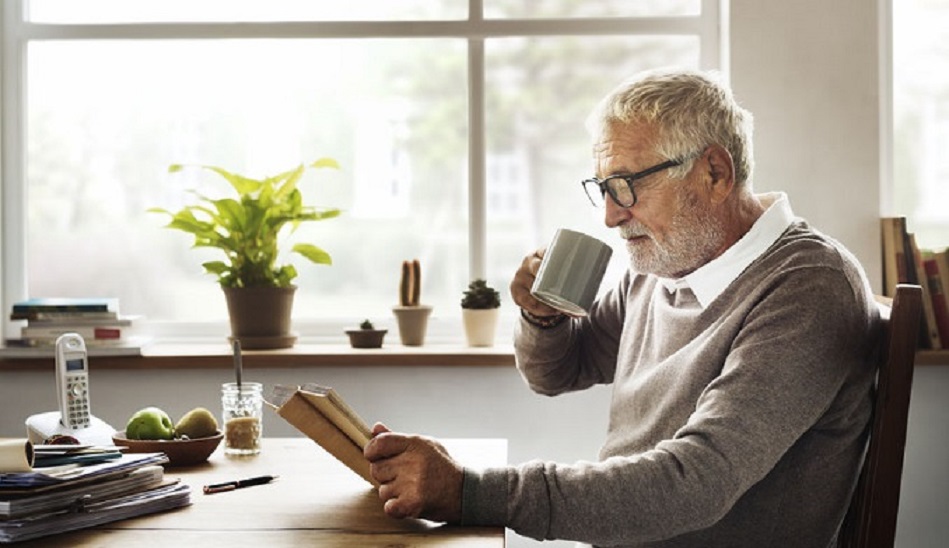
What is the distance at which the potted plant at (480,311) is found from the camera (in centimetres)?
310

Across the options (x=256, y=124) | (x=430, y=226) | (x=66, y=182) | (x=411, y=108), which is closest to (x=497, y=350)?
(x=430, y=226)

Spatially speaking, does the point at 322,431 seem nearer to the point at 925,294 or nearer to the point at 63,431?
the point at 63,431

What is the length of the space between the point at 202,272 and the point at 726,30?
156cm

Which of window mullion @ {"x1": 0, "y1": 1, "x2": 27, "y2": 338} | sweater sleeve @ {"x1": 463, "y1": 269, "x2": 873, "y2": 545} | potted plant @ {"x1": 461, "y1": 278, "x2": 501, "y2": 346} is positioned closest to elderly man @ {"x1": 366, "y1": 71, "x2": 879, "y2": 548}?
sweater sleeve @ {"x1": 463, "y1": 269, "x2": 873, "y2": 545}

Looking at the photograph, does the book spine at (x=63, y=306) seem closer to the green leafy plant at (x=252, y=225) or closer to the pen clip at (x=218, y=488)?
the green leafy plant at (x=252, y=225)

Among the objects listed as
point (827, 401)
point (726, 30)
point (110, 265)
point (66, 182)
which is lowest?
point (827, 401)

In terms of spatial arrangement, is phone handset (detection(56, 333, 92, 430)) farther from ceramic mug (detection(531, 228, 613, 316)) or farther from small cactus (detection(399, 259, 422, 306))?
small cactus (detection(399, 259, 422, 306))

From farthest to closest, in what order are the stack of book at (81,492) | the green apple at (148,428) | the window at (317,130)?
the window at (317,130), the green apple at (148,428), the stack of book at (81,492)

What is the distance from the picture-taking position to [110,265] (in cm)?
332

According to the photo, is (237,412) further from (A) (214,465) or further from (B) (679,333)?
(B) (679,333)

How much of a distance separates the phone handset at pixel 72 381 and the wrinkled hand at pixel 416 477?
824 mm

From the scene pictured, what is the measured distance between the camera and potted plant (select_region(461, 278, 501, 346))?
3098 mm

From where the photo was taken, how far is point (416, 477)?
5.25 ft

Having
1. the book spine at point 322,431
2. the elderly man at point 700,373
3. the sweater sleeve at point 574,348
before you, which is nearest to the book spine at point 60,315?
the sweater sleeve at point 574,348
